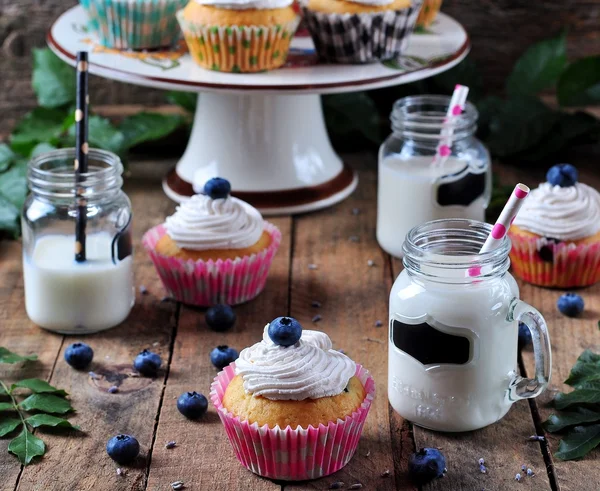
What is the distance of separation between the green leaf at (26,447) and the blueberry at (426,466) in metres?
0.54

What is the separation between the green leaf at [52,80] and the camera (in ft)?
8.56

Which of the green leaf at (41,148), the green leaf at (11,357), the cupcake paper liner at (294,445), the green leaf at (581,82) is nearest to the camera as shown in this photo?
the cupcake paper liner at (294,445)

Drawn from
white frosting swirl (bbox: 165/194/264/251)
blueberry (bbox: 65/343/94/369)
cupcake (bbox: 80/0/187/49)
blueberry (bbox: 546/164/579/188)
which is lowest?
blueberry (bbox: 65/343/94/369)

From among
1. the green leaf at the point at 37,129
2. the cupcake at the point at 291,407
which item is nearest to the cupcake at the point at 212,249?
the cupcake at the point at 291,407

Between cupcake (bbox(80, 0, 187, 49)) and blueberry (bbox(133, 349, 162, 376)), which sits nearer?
blueberry (bbox(133, 349, 162, 376))

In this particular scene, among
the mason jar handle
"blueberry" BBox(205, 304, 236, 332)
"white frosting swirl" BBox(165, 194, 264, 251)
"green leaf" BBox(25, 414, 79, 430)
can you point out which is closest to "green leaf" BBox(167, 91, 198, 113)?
"white frosting swirl" BBox(165, 194, 264, 251)

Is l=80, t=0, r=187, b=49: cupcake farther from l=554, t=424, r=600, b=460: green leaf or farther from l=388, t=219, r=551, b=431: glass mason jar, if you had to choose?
l=554, t=424, r=600, b=460: green leaf

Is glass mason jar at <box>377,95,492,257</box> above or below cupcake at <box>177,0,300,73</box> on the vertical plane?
below

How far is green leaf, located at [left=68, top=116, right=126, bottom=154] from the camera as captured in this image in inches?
95.5

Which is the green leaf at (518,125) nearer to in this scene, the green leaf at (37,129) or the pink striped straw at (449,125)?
the pink striped straw at (449,125)

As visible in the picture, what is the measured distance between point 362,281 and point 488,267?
610 mm

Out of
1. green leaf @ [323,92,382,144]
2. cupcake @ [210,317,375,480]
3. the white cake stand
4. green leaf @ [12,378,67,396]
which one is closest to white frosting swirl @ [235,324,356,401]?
cupcake @ [210,317,375,480]

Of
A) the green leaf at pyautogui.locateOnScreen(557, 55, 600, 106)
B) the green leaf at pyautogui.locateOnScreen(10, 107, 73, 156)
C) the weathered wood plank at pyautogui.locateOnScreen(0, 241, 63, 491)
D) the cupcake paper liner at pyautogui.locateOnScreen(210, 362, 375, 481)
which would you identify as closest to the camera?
the cupcake paper liner at pyautogui.locateOnScreen(210, 362, 375, 481)

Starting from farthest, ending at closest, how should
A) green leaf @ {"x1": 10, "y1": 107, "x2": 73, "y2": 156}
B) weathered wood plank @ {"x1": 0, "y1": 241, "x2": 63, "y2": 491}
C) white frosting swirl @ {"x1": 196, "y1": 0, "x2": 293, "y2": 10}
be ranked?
1. green leaf @ {"x1": 10, "y1": 107, "x2": 73, "y2": 156}
2. white frosting swirl @ {"x1": 196, "y1": 0, "x2": 293, "y2": 10}
3. weathered wood plank @ {"x1": 0, "y1": 241, "x2": 63, "y2": 491}
